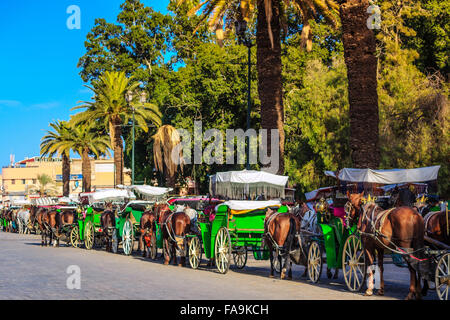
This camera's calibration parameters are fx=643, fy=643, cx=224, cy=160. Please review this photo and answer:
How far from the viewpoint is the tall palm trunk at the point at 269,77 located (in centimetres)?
2264

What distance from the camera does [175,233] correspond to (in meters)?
17.3

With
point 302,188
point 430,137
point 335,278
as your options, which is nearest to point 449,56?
point 430,137

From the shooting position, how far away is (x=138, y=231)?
72.2 feet

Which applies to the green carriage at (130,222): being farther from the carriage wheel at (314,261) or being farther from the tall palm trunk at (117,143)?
the tall palm trunk at (117,143)

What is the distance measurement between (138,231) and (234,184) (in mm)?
5774

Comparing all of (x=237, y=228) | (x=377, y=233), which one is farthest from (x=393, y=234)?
(x=237, y=228)

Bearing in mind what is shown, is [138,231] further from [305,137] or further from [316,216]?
[305,137]

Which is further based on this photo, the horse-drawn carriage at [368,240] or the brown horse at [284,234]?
the brown horse at [284,234]

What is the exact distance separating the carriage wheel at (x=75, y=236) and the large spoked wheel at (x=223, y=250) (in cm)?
1221

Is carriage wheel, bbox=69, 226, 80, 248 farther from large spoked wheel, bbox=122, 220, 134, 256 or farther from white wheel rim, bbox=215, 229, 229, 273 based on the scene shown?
white wheel rim, bbox=215, 229, 229, 273

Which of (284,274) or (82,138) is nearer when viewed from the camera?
(284,274)

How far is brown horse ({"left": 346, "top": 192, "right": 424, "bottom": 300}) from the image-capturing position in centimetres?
1045

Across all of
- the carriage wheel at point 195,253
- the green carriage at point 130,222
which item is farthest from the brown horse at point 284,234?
the green carriage at point 130,222

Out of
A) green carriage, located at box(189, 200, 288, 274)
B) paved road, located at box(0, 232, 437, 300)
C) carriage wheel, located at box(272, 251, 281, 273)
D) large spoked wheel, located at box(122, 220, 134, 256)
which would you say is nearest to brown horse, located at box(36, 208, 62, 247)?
large spoked wheel, located at box(122, 220, 134, 256)
